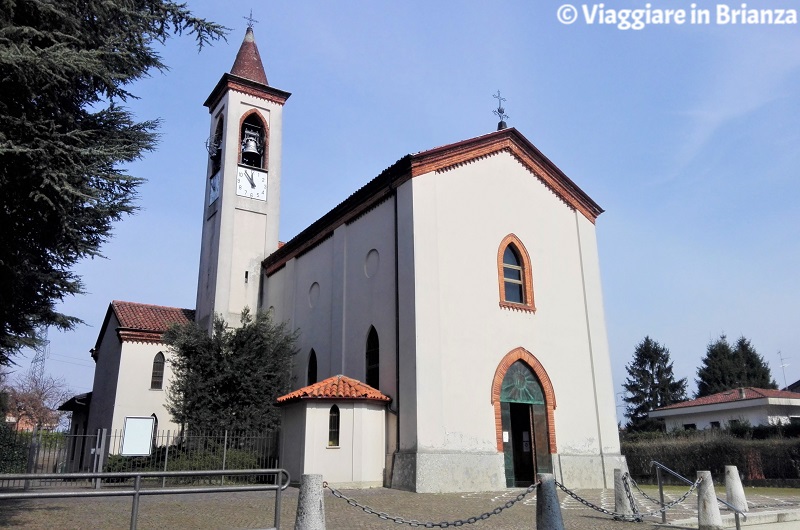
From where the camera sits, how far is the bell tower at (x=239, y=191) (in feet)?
75.7

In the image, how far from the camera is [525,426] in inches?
674

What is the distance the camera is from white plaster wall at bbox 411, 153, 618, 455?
48.6ft

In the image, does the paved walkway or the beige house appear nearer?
the paved walkway

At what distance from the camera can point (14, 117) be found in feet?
25.2

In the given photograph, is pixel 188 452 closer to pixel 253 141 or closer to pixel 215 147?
pixel 253 141

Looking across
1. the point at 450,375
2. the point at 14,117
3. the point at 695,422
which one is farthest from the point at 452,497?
the point at 695,422

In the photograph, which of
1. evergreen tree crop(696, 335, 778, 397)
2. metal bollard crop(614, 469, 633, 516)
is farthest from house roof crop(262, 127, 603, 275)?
evergreen tree crop(696, 335, 778, 397)

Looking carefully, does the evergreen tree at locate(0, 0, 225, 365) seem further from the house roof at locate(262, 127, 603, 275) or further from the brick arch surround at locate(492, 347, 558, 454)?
the brick arch surround at locate(492, 347, 558, 454)

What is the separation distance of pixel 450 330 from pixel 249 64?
16557 millimetres

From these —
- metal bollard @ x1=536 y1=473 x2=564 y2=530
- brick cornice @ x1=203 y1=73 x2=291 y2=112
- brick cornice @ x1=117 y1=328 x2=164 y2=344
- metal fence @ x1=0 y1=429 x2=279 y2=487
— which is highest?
brick cornice @ x1=203 y1=73 x2=291 y2=112

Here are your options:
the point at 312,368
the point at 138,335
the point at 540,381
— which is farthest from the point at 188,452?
the point at 540,381

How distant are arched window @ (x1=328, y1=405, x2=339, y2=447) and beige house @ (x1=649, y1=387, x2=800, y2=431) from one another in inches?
880

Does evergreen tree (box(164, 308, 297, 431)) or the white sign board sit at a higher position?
evergreen tree (box(164, 308, 297, 431))

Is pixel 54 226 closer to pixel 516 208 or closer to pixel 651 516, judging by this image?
pixel 651 516
